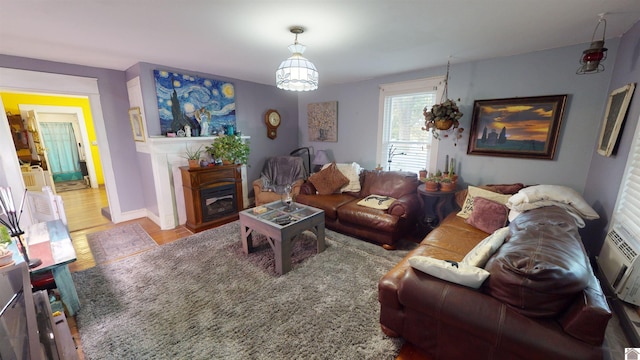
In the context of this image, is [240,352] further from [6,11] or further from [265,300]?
[6,11]

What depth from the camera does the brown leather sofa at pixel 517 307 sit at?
106 cm

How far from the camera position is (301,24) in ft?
6.41

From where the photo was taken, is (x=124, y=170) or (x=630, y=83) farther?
(x=124, y=170)

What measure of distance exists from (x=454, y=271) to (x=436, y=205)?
2.14 m

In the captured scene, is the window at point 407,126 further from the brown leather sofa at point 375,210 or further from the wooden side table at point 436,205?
the wooden side table at point 436,205

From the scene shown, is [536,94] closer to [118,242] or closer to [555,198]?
[555,198]

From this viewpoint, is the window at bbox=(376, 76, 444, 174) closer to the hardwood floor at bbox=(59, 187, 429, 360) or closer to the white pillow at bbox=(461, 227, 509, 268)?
the white pillow at bbox=(461, 227, 509, 268)

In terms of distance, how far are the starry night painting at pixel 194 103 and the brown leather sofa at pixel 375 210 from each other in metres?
1.77

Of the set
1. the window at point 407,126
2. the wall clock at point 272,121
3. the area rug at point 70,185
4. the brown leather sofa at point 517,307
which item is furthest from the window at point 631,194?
the area rug at point 70,185

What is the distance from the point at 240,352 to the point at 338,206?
6.77 ft

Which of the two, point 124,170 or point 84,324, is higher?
point 124,170

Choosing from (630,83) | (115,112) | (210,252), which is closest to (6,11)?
(115,112)

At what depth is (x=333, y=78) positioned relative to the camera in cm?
402

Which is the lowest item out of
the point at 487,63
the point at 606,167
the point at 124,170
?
the point at 124,170
